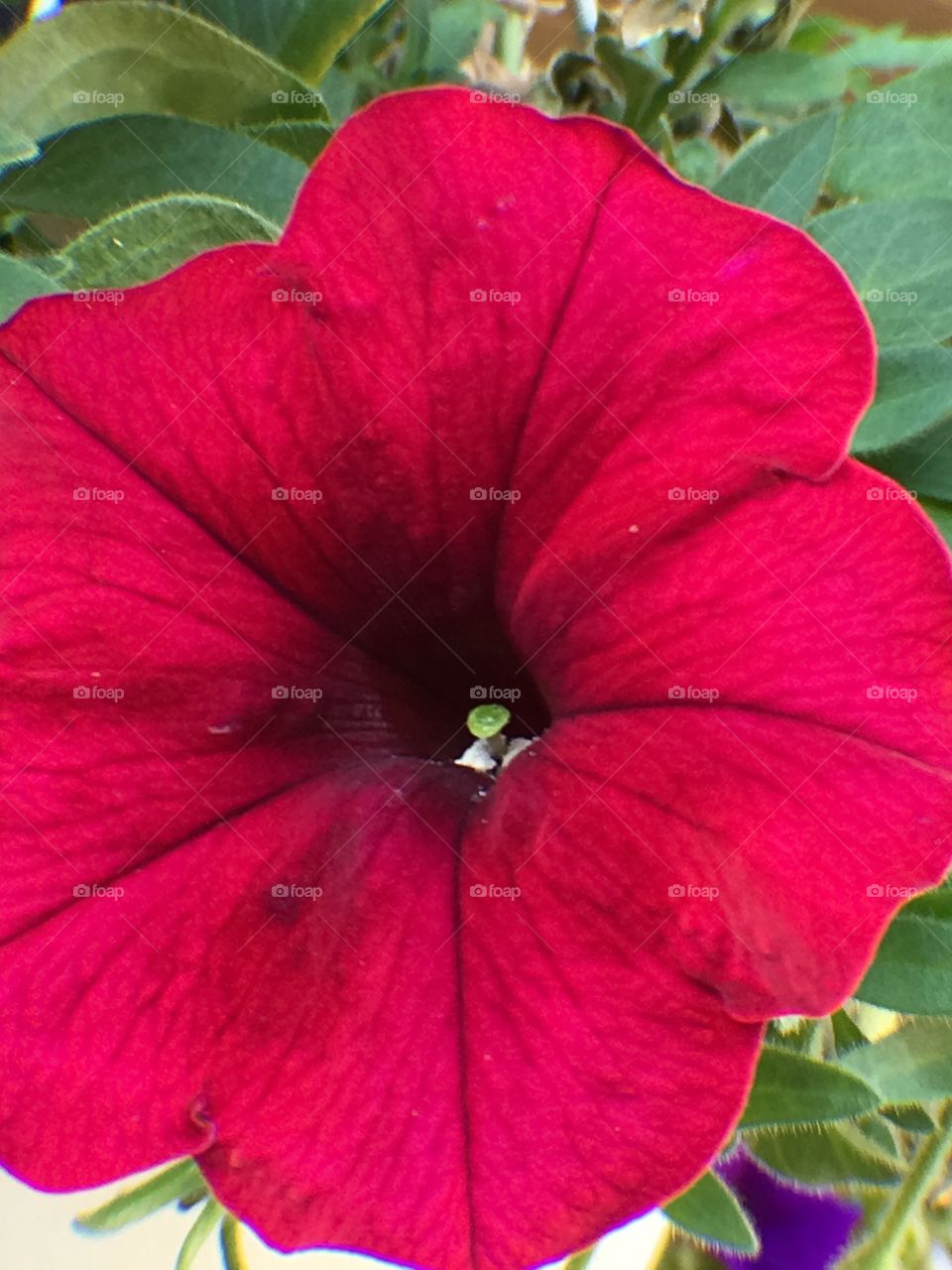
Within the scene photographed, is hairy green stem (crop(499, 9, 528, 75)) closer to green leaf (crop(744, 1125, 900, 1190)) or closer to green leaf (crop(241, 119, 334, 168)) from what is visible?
green leaf (crop(241, 119, 334, 168))

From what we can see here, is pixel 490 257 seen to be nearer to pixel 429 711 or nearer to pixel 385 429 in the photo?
pixel 385 429

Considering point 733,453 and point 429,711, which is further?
point 429,711

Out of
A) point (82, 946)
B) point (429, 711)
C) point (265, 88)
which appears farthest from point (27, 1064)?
point (265, 88)

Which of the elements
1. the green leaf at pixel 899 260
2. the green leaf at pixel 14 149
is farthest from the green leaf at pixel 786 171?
the green leaf at pixel 14 149

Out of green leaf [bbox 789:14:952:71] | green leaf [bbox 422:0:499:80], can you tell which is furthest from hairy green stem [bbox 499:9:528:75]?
green leaf [bbox 789:14:952:71]

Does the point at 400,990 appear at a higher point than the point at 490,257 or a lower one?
lower

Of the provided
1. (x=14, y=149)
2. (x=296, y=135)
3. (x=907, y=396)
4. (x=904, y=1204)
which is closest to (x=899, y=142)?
(x=907, y=396)

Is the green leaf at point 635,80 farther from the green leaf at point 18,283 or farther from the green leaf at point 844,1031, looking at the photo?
the green leaf at point 844,1031
